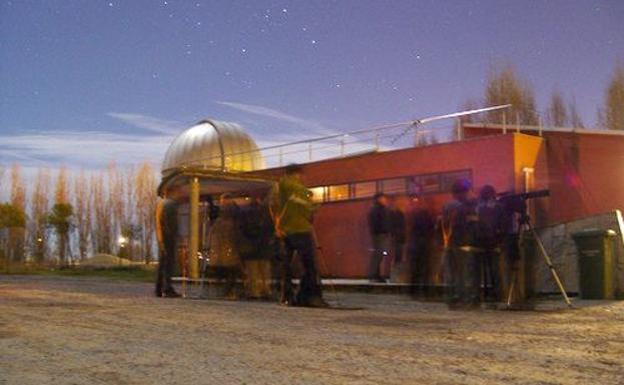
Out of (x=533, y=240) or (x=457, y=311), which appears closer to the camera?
(x=457, y=311)

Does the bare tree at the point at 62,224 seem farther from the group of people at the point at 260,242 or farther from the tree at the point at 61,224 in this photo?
the group of people at the point at 260,242

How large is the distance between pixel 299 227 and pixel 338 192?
42.6 feet

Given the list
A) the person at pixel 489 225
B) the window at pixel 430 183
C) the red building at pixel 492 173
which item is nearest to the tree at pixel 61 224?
the red building at pixel 492 173

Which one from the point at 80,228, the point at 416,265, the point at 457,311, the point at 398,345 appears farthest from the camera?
the point at 80,228

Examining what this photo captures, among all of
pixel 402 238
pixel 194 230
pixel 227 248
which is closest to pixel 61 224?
pixel 194 230

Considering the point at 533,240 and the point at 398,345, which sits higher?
the point at 533,240

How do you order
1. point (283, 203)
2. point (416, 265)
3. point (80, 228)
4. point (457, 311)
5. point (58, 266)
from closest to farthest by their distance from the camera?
1. point (457, 311)
2. point (283, 203)
3. point (416, 265)
4. point (58, 266)
5. point (80, 228)

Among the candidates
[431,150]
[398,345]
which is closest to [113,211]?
[431,150]

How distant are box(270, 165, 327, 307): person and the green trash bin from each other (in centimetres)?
457

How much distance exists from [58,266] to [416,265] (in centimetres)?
3443

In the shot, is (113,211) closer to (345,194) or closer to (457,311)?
(345,194)

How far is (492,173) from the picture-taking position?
60.7 ft

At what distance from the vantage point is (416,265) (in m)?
12.0

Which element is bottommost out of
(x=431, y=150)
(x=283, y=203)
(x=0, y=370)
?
(x=0, y=370)
